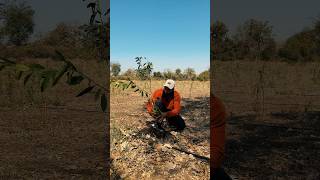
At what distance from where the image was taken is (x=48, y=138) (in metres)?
5.29

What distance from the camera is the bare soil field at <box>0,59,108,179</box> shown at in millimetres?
4004

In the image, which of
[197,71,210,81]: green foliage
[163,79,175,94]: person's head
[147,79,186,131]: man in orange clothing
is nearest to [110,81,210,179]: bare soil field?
[147,79,186,131]: man in orange clothing

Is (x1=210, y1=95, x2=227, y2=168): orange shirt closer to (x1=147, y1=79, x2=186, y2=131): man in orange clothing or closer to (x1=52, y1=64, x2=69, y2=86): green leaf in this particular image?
(x1=52, y1=64, x2=69, y2=86): green leaf

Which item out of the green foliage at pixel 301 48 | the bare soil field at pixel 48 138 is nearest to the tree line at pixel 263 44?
the green foliage at pixel 301 48

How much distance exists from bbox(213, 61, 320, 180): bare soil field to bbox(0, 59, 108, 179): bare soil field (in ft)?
5.21

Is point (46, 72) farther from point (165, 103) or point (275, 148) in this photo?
point (165, 103)

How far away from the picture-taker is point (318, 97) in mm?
9250

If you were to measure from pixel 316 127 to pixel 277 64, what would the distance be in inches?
360

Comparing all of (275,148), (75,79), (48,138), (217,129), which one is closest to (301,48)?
(275,148)

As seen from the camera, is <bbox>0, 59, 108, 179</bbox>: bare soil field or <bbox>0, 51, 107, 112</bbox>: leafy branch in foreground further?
<bbox>0, 59, 108, 179</bbox>: bare soil field

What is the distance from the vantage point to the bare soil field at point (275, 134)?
4125mm

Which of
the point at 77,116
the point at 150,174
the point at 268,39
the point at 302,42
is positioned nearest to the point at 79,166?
the point at 150,174

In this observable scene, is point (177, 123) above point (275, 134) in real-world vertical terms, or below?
above

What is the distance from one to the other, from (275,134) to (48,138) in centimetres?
311
